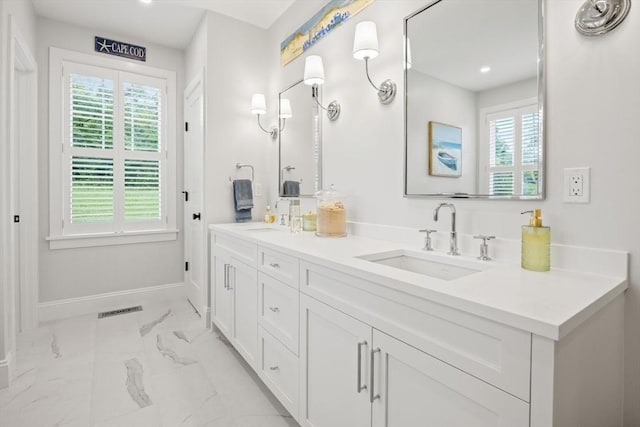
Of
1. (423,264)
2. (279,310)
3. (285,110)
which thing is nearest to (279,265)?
(279,310)

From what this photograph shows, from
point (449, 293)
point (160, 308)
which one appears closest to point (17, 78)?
point (160, 308)

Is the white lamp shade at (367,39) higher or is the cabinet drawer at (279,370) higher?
the white lamp shade at (367,39)

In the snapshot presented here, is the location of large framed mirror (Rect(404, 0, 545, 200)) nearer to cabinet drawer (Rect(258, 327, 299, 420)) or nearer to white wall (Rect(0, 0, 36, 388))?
cabinet drawer (Rect(258, 327, 299, 420))

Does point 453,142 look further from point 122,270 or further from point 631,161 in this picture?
point 122,270

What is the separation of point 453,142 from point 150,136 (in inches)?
121

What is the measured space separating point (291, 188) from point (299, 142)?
39 centimetres

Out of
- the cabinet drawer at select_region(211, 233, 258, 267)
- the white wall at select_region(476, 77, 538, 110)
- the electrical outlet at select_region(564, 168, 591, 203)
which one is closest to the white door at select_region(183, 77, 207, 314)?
the cabinet drawer at select_region(211, 233, 258, 267)

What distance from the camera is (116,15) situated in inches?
115

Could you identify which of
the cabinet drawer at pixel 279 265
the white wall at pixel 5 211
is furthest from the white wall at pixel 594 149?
the white wall at pixel 5 211

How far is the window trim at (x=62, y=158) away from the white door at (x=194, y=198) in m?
0.15

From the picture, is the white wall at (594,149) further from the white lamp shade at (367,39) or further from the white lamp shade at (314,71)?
the white lamp shade at (314,71)

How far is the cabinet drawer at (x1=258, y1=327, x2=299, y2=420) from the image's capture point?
1558 millimetres

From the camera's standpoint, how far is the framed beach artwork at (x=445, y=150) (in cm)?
149

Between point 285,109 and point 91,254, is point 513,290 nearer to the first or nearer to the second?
point 285,109
